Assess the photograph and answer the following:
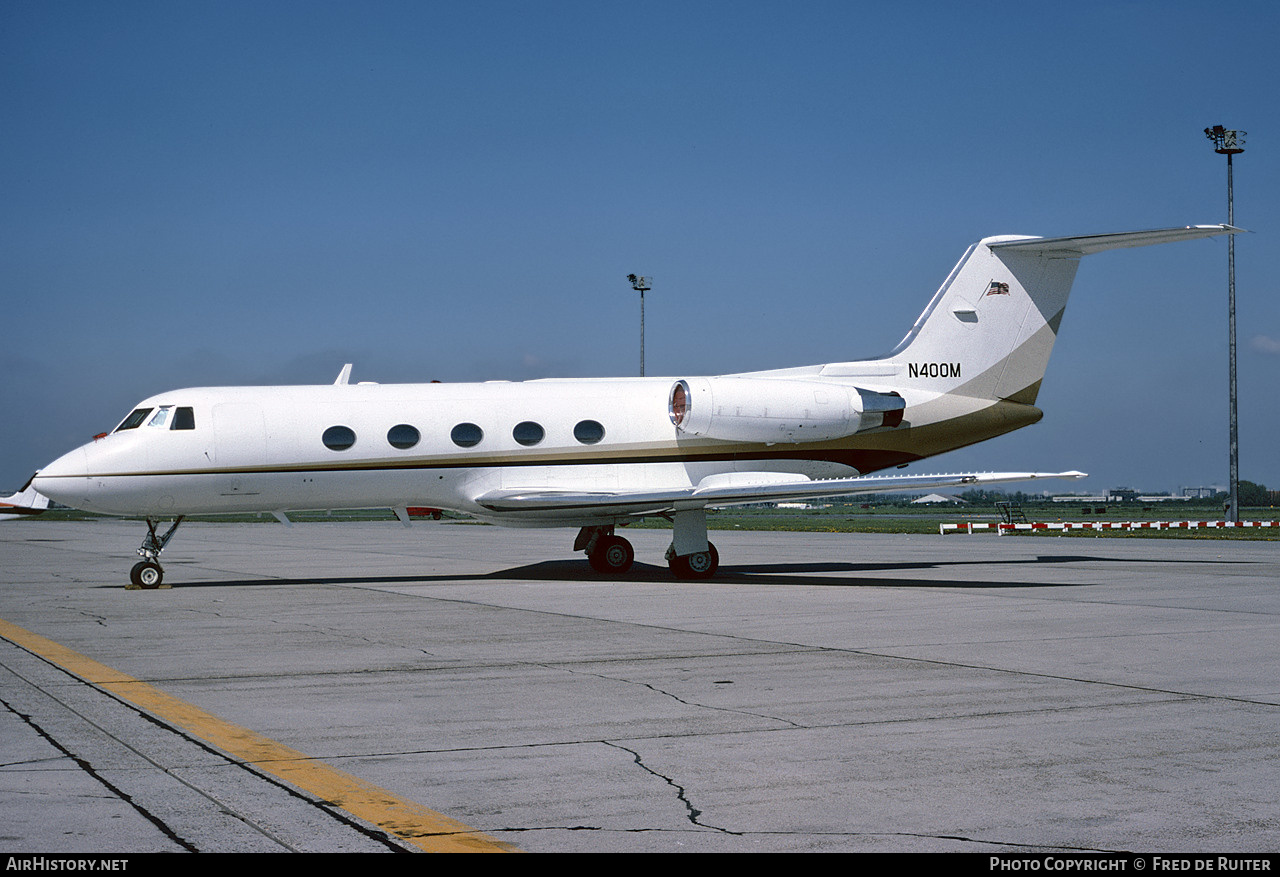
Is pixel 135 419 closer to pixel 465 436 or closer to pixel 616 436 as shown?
pixel 465 436

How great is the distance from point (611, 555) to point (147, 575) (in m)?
7.60

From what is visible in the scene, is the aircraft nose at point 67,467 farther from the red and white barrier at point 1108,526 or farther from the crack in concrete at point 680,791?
the red and white barrier at point 1108,526

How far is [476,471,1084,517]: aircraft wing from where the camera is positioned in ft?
60.0

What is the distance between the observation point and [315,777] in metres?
6.12

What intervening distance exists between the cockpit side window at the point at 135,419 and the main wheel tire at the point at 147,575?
2073 millimetres

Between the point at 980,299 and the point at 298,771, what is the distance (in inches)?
698

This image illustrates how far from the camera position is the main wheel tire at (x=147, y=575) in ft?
61.0

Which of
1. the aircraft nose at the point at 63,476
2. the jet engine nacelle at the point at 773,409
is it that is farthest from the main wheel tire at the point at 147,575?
the jet engine nacelle at the point at 773,409

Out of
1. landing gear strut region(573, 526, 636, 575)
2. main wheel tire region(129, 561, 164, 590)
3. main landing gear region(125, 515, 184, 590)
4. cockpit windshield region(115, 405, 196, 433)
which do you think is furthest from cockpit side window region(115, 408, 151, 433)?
landing gear strut region(573, 526, 636, 575)

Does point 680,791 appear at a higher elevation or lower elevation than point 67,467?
lower

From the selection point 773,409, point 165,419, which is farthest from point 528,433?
point 165,419

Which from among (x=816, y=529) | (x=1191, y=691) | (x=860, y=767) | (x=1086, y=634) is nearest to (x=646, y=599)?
(x=1086, y=634)

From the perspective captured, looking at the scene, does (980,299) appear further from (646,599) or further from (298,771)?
(298,771)

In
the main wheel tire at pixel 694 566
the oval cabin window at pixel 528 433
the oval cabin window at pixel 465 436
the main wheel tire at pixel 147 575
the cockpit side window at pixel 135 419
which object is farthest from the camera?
the main wheel tire at pixel 694 566
